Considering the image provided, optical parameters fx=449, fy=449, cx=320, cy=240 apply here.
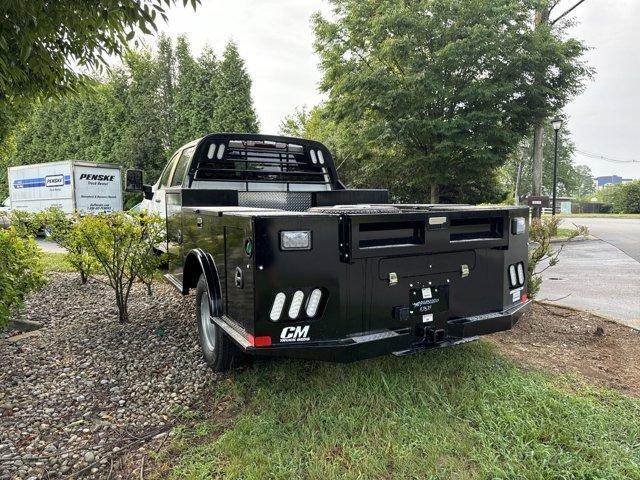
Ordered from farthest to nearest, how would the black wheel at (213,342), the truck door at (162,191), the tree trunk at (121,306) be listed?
the truck door at (162,191) < the tree trunk at (121,306) < the black wheel at (213,342)

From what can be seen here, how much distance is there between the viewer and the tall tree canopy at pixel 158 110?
1988 cm

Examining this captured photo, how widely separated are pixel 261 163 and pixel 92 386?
3.11 m

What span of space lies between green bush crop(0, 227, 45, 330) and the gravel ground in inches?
19.0

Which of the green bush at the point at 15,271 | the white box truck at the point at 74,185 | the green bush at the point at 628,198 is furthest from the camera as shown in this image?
the green bush at the point at 628,198

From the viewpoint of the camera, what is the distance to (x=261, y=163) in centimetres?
555

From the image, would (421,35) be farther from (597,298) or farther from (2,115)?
(2,115)

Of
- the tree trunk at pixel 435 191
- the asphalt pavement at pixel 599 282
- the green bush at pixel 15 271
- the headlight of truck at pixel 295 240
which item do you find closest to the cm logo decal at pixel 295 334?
the headlight of truck at pixel 295 240

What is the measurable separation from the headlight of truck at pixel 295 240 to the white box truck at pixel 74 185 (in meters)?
15.5

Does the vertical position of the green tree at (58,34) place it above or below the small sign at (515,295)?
above

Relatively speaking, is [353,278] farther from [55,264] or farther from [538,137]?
[538,137]

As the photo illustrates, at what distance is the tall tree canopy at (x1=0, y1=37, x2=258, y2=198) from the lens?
19875 millimetres

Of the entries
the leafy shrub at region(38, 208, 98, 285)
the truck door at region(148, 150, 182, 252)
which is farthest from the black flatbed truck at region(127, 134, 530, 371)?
the leafy shrub at region(38, 208, 98, 285)

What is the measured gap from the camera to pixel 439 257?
304 cm

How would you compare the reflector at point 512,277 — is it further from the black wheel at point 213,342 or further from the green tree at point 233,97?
the green tree at point 233,97
